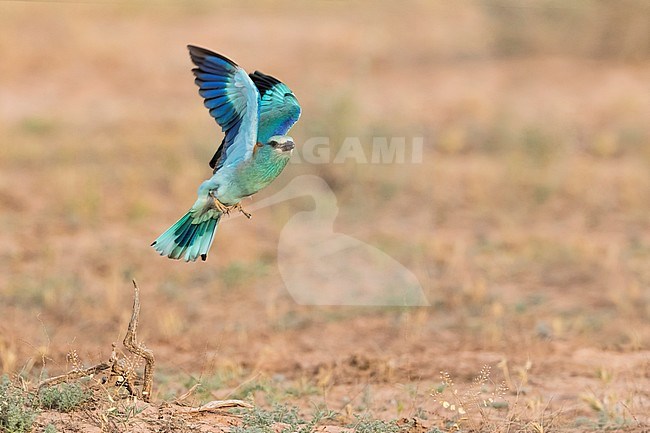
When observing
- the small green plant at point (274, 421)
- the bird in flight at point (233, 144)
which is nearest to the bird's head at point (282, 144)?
the bird in flight at point (233, 144)

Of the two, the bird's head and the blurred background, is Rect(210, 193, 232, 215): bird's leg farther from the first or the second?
the blurred background

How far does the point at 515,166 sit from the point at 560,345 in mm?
3896

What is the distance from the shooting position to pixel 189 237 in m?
3.70

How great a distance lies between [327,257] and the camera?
8.19 meters

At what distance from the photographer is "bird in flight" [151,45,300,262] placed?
3529mm

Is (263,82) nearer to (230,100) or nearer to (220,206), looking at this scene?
(230,100)

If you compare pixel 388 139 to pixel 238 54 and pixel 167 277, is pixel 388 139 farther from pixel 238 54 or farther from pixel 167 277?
pixel 238 54

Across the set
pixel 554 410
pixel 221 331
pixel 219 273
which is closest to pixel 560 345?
pixel 554 410

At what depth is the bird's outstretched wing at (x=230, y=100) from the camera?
3578 mm

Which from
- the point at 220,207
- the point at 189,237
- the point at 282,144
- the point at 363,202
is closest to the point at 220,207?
the point at 220,207

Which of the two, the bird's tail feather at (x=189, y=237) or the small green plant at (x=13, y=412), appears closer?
the bird's tail feather at (x=189, y=237)

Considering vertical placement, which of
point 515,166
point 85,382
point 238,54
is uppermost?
point 238,54

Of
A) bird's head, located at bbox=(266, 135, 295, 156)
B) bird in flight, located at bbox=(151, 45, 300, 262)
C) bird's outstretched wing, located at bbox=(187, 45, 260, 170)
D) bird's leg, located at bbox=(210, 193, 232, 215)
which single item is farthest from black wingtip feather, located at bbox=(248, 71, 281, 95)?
bird's leg, located at bbox=(210, 193, 232, 215)

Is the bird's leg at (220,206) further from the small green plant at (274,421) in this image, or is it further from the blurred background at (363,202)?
the blurred background at (363,202)
